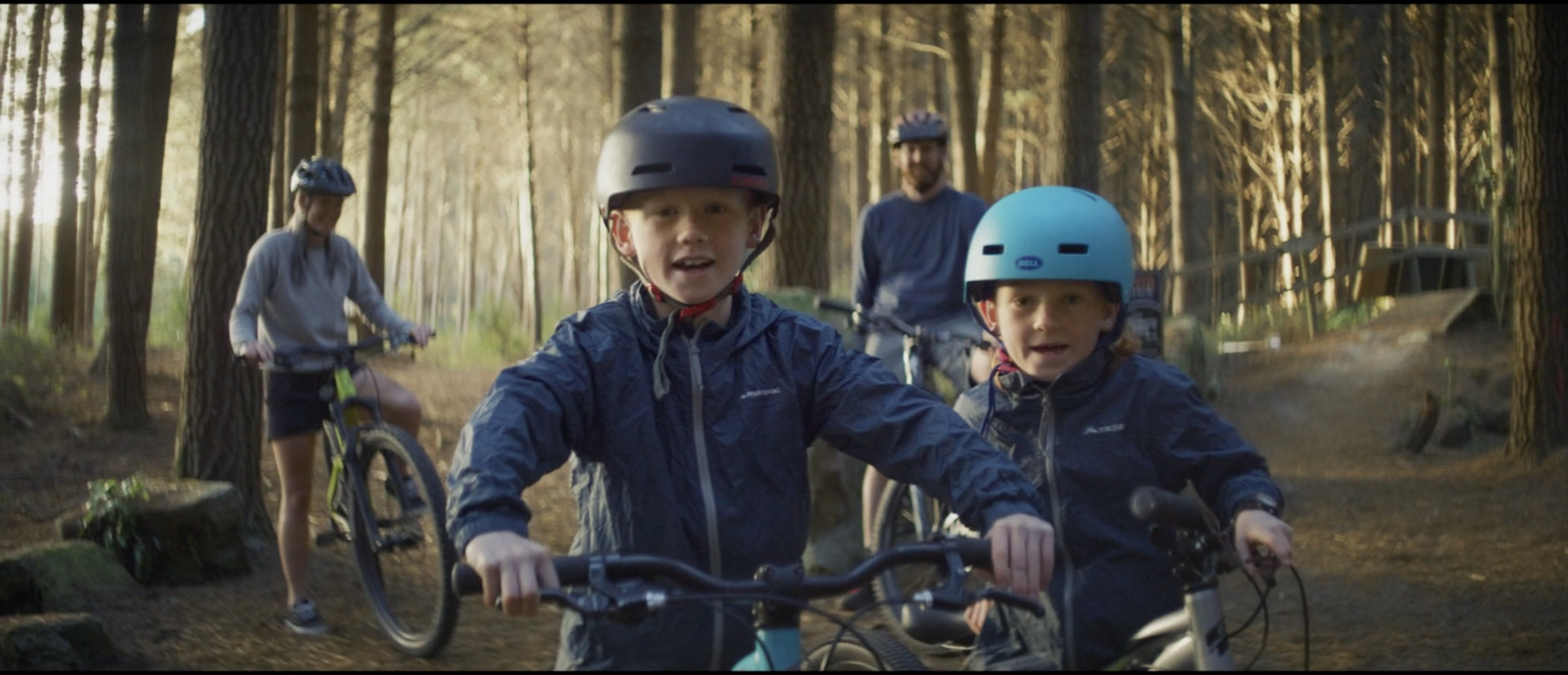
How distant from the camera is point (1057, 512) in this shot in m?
3.24

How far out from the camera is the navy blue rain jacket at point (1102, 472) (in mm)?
3104

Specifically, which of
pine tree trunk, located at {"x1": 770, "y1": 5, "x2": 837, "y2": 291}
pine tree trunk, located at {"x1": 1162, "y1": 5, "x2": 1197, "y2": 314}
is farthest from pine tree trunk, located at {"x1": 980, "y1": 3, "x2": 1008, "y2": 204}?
pine tree trunk, located at {"x1": 770, "y1": 5, "x2": 837, "y2": 291}

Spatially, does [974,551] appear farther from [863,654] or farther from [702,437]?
[702,437]

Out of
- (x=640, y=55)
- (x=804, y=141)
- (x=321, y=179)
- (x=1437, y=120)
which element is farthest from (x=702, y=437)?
(x=1437, y=120)

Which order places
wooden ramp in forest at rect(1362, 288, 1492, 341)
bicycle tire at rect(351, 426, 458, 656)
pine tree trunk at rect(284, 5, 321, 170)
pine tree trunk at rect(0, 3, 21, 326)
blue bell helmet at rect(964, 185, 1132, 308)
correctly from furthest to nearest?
wooden ramp in forest at rect(1362, 288, 1492, 341), pine tree trunk at rect(284, 5, 321, 170), pine tree trunk at rect(0, 3, 21, 326), bicycle tire at rect(351, 426, 458, 656), blue bell helmet at rect(964, 185, 1132, 308)

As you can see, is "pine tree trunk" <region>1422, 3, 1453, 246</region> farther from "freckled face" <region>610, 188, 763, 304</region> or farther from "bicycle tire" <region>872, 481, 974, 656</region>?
"freckled face" <region>610, 188, 763, 304</region>

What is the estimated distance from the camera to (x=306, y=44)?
609 inches

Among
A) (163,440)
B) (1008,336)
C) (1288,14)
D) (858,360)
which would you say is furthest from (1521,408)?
(1288,14)

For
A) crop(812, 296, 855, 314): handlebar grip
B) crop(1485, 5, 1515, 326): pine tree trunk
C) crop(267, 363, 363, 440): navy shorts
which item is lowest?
crop(267, 363, 363, 440): navy shorts

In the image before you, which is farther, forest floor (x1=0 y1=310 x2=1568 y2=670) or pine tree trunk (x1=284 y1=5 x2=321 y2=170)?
pine tree trunk (x1=284 y1=5 x2=321 y2=170)

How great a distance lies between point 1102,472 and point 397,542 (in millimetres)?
4095

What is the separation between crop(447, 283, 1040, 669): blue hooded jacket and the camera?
2510 millimetres

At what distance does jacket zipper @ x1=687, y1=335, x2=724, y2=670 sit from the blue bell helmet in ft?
3.63

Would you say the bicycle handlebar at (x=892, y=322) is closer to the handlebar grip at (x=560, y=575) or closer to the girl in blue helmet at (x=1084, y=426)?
the girl in blue helmet at (x=1084, y=426)
